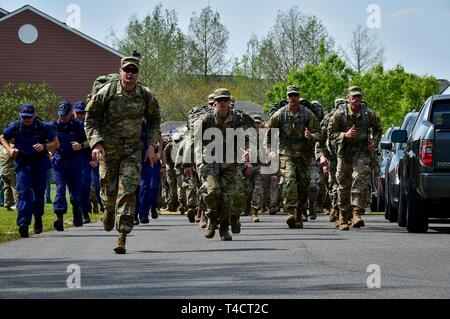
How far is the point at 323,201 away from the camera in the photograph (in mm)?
27500

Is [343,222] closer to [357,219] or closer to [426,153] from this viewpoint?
[357,219]

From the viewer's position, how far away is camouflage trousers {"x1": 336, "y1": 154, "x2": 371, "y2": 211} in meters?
19.6

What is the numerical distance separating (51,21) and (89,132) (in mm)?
61028

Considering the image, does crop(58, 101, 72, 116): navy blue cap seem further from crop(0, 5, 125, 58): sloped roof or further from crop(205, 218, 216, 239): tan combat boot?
crop(0, 5, 125, 58): sloped roof

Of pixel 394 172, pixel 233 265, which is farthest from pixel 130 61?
pixel 394 172

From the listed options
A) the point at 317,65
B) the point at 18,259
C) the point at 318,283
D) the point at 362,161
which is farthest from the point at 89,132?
the point at 317,65

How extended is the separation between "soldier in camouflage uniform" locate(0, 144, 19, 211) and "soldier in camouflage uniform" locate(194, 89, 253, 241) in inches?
520

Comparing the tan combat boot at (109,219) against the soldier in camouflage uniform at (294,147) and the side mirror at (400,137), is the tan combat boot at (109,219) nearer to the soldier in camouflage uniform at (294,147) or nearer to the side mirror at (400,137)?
the side mirror at (400,137)

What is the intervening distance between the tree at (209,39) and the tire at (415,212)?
3554 inches

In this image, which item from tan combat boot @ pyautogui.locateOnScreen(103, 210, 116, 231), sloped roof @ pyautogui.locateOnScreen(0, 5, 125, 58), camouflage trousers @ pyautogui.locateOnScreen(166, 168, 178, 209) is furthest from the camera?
sloped roof @ pyautogui.locateOnScreen(0, 5, 125, 58)

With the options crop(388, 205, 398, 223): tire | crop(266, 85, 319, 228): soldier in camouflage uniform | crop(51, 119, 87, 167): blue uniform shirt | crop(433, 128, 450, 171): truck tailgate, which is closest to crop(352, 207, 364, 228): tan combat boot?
crop(266, 85, 319, 228): soldier in camouflage uniform

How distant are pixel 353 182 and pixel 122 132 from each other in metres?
5.83

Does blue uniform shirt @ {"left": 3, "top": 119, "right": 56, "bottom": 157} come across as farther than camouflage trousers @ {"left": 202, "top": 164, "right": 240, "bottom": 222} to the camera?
Yes

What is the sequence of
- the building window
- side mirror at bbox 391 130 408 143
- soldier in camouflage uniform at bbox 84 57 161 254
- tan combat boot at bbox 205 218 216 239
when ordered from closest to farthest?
soldier in camouflage uniform at bbox 84 57 161 254 → tan combat boot at bbox 205 218 216 239 → side mirror at bbox 391 130 408 143 → the building window
